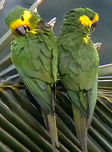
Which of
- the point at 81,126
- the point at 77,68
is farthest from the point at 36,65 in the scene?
the point at 81,126

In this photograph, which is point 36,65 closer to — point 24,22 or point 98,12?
point 24,22

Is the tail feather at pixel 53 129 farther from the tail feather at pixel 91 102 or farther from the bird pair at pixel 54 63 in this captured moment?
the tail feather at pixel 91 102

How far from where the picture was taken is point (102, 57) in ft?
5.70

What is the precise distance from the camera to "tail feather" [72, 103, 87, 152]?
2.23ft

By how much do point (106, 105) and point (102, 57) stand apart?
97cm

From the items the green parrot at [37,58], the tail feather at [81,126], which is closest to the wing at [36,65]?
the green parrot at [37,58]

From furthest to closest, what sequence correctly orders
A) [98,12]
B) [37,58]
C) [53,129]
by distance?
[98,12] → [37,58] → [53,129]

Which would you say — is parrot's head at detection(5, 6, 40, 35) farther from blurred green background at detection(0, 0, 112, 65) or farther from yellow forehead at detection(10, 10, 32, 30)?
blurred green background at detection(0, 0, 112, 65)

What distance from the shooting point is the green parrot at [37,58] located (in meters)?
0.70

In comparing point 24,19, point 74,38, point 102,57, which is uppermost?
point 24,19

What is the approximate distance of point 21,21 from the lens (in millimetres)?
882

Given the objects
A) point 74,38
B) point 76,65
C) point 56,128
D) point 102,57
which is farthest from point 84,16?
point 102,57

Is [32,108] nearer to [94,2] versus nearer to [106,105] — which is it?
[106,105]

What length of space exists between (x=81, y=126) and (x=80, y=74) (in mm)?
176
